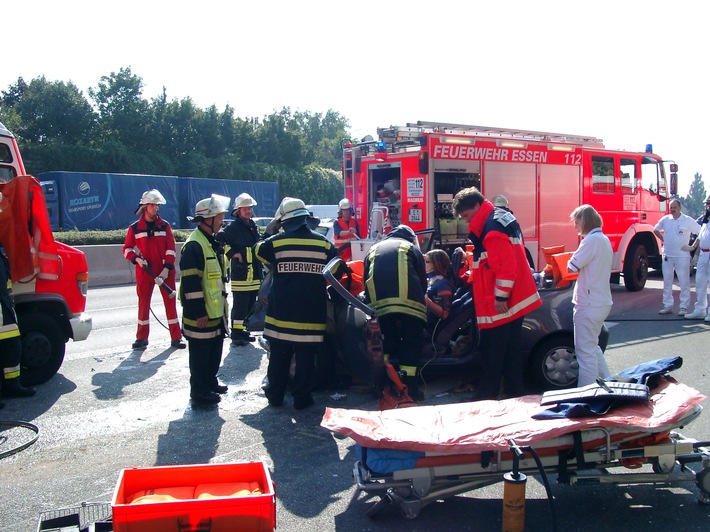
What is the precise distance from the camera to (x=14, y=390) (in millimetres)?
6125

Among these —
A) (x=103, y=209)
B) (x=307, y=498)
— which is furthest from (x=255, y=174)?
(x=307, y=498)

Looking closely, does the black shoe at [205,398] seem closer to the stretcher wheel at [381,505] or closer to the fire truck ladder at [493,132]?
the stretcher wheel at [381,505]

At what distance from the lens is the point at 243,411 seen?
573 cm

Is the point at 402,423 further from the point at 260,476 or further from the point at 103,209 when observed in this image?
the point at 103,209

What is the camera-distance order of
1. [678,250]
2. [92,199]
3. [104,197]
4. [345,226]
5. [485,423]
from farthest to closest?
[104,197], [92,199], [345,226], [678,250], [485,423]

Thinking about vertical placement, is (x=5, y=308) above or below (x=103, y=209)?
below

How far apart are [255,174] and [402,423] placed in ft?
147

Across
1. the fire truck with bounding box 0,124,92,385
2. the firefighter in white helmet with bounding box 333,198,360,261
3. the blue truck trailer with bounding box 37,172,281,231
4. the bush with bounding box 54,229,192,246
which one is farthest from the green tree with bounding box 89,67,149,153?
the fire truck with bounding box 0,124,92,385

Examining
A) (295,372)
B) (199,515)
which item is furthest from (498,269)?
(199,515)

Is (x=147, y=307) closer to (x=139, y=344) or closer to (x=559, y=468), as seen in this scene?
(x=139, y=344)

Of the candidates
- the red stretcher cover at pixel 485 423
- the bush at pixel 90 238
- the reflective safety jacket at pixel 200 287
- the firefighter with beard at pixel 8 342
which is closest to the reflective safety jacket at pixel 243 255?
the reflective safety jacket at pixel 200 287

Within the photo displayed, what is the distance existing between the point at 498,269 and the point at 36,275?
4444mm

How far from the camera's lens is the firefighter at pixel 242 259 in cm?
806

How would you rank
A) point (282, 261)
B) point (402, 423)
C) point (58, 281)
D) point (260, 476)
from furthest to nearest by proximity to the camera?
1. point (58, 281)
2. point (282, 261)
3. point (402, 423)
4. point (260, 476)
